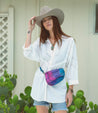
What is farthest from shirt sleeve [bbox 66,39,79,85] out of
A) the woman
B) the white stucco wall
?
the white stucco wall

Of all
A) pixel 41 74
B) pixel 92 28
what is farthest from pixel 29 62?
pixel 41 74

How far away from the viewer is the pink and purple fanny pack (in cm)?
185

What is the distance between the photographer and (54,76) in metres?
1.85

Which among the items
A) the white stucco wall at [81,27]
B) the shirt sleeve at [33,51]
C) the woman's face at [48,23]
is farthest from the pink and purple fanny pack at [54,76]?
the white stucco wall at [81,27]

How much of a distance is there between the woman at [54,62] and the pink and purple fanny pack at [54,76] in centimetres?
4

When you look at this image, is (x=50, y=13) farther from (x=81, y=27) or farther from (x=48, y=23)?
(x=81, y=27)

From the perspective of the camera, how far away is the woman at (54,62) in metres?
1.85

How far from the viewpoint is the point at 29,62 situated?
3822 millimetres

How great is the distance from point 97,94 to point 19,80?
141 cm

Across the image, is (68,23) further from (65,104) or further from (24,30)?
(65,104)

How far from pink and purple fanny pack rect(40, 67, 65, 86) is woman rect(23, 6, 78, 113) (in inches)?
1.4

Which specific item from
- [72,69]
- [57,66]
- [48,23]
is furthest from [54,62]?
[48,23]

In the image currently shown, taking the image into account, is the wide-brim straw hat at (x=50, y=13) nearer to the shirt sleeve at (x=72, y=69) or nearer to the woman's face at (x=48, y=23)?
the woman's face at (x=48, y=23)

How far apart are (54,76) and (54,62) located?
0.40 feet
